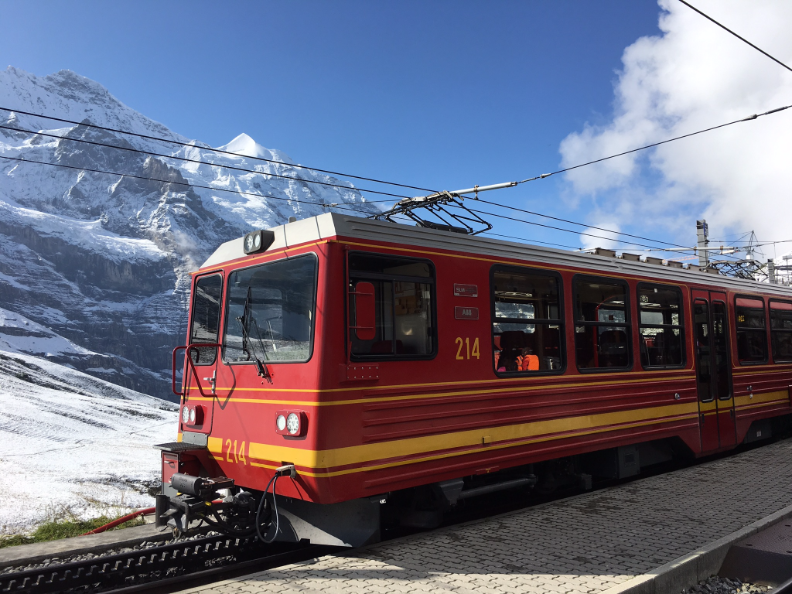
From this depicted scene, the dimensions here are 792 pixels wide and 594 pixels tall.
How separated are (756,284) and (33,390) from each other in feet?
49.5

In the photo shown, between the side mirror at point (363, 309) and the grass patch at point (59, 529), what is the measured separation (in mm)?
4039

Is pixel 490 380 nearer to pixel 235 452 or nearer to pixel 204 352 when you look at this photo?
pixel 235 452

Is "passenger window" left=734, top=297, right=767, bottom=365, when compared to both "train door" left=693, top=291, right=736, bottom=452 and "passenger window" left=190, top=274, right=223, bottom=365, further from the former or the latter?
"passenger window" left=190, top=274, right=223, bottom=365

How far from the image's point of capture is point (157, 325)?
161125 millimetres

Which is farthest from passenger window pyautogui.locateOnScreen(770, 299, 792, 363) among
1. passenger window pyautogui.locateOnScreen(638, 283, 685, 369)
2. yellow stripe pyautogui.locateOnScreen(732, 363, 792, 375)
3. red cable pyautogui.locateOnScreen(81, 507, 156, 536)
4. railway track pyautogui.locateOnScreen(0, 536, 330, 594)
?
red cable pyautogui.locateOnScreen(81, 507, 156, 536)

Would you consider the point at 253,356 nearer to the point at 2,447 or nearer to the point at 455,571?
the point at 455,571

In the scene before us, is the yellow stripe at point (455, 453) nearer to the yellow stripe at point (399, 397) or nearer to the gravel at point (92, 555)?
the yellow stripe at point (399, 397)

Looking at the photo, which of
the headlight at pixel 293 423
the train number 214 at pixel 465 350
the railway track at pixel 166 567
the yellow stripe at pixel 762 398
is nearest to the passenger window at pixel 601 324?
the train number 214 at pixel 465 350

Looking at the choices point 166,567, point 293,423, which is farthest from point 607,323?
point 166,567

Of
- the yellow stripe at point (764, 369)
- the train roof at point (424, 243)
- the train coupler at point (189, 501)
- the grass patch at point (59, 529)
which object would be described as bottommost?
the grass patch at point (59, 529)

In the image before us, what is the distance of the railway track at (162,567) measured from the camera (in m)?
4.89

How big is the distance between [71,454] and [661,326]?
366 inches

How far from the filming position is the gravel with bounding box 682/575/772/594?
4910 millimetres

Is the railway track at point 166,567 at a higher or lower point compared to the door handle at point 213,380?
lower
